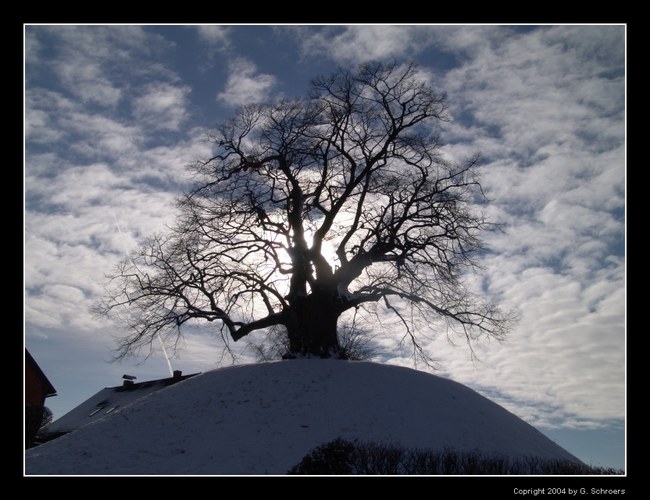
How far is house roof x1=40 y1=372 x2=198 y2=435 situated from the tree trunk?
1936cm

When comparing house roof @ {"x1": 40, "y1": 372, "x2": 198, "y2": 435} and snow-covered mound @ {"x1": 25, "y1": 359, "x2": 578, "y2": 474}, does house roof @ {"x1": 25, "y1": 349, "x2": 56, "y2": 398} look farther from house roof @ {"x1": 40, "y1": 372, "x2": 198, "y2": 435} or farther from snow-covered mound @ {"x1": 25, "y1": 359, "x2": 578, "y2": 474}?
snow-covered mound @ {"x1": 25, "y1": 359, "x2": 578, "y2": 474}

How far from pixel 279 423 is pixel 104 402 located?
102ft

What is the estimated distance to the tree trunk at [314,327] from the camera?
75.7 ft

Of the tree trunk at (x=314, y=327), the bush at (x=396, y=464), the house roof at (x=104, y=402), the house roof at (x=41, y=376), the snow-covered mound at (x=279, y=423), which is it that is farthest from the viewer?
the house roof at (x=41, y=376)

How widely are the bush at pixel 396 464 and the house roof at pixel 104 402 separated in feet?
93.2

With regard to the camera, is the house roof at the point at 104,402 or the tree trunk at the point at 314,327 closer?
the tree trunk at the point at 314,327

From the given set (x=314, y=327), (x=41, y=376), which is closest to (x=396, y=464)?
(x=314, y=327)

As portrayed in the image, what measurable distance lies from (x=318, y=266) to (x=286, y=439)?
9.93 m

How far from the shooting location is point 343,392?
1900cm

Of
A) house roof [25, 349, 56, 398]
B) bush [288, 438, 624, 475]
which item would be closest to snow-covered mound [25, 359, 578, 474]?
bush [288, 438, 624, 475]

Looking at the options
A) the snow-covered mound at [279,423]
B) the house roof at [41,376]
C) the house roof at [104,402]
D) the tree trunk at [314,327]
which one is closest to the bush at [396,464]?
the snow-covered mound at [279,423]

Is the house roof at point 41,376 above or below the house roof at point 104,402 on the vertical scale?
above

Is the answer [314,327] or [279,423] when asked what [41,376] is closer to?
[314,327]

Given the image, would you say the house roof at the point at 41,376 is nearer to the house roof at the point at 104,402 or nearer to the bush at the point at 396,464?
the house roof at the point at 104,402
